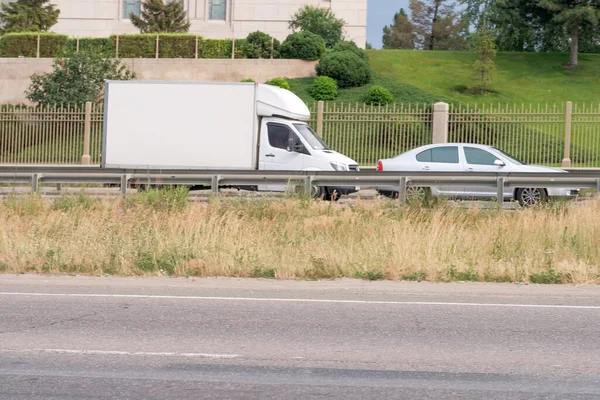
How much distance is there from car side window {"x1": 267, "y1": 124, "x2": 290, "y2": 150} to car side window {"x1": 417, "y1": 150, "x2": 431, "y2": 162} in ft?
10.8

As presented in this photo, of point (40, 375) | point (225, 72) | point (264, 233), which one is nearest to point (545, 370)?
point (40, 375)

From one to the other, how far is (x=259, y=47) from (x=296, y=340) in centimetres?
3799

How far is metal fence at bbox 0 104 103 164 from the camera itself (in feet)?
97.5

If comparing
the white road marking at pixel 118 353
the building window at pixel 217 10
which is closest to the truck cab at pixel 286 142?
the white road marking at pixel 118 353

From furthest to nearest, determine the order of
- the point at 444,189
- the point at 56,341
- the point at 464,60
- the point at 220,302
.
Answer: the point at 464,60, the point at 444,189, the point at 220,302, the point at 56,341

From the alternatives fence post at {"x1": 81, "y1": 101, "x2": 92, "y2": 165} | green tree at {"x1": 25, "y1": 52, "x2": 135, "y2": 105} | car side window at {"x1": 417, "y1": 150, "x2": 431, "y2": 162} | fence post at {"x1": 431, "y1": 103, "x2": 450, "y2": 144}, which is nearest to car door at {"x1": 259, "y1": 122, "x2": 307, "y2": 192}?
car side window at {"x1": 417, "y1": 150, "x2": 431, "y2": 162}

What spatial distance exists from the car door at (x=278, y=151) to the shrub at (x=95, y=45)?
76.2 ft

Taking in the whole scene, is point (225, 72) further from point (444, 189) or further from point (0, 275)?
point (0, 275)

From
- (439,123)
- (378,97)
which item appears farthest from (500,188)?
(378,97)

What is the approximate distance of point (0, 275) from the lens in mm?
11633

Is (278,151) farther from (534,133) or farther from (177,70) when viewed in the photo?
(177,70)

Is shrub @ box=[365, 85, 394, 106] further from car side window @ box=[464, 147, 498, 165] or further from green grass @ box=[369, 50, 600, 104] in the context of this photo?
car side window @ box=[464, 147, 498, 165]

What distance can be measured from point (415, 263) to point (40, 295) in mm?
4705

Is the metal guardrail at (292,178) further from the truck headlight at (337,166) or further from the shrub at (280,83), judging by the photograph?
the shrub at (280,83)
